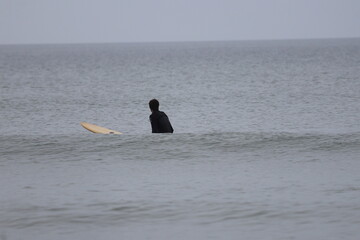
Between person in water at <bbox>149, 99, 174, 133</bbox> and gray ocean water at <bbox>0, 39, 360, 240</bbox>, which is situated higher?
person in water at <bbox>149, 99, 174, 133</bbox>

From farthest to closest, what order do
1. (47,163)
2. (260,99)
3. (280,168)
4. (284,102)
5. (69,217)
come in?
(260,99) → (284,102) → (47,163) → (280,168) → (69,217)

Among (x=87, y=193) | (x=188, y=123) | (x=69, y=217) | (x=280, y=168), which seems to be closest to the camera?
(x=69, y=217)

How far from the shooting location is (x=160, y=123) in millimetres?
16469

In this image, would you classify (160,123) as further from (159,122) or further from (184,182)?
(184,182)

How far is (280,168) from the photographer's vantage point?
1341 centimetres

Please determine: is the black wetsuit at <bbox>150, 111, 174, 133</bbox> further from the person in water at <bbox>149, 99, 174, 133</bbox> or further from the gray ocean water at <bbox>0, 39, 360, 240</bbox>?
the gray ocean water at <bbox>0, 39, 360, 240</bbox>

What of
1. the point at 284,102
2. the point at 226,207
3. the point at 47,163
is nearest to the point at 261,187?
the point at 226,207

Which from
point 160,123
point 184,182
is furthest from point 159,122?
point 184,182

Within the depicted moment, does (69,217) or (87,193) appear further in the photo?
(87,193)

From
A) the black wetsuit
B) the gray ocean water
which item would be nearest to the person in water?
the black wetsuit

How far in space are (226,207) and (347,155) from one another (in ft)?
18.6

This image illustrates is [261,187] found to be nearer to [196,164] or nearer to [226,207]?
[226,207]

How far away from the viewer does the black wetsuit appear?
53.1 ft

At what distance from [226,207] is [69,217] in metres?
2.40
